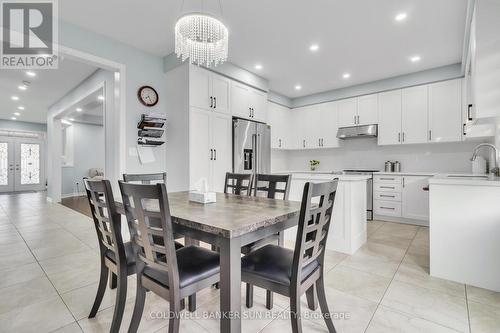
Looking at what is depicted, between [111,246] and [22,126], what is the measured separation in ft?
35.5

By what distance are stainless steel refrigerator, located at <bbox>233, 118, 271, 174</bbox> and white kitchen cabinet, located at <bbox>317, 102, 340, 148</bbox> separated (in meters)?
1.47

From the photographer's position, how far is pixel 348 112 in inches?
200

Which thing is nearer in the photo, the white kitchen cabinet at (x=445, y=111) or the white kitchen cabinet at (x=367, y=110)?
the white kitchen cabinet at (x=445, y=111)

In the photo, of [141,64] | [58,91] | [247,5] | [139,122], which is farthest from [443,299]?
[58,91]

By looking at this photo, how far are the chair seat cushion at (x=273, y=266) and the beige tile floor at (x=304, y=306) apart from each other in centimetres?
49

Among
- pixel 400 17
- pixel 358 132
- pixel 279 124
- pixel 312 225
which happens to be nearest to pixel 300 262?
pixel 312 225

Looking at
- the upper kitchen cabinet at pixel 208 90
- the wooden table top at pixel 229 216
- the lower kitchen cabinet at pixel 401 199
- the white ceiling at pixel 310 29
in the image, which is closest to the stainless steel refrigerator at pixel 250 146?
the upper kitchen cabinet at pixel 208 90

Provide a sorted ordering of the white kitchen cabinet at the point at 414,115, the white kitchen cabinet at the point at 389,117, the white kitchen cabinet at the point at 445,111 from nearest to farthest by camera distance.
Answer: the white kitchen cabinet at the point at 445,111 < the white kitchen cabinet at the point at 414,115 < the white kitchen cabinet at the point at 389,117

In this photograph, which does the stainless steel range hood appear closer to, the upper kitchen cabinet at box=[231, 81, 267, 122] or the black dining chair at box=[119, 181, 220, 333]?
the upper kitchen cabinet at box=[231, 81, 267, 122]

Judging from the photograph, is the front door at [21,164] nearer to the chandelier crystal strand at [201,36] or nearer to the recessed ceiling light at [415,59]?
the chandelier crystal strand at [201,36]

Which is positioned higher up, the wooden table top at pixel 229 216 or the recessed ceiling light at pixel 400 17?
the recessed ceiling light at pixel 400 17

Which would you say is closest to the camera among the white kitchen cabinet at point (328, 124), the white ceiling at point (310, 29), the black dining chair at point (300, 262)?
the black dining chair at point (300, 262)

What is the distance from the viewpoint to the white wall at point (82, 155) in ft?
25.9

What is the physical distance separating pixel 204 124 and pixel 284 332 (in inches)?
111
